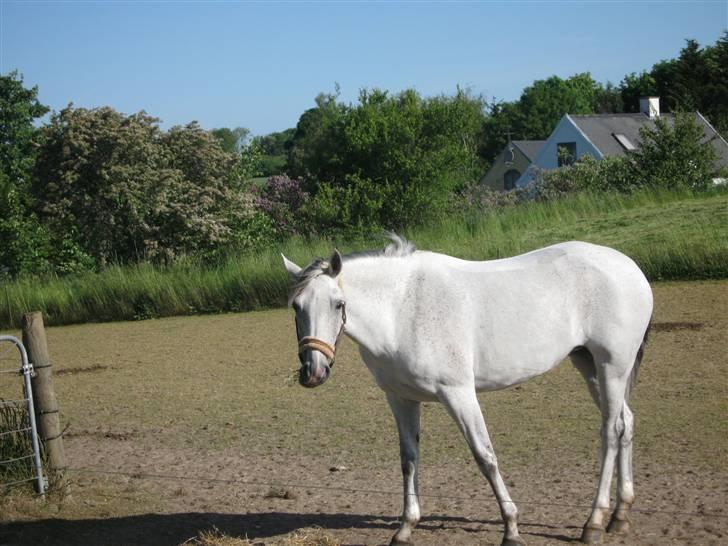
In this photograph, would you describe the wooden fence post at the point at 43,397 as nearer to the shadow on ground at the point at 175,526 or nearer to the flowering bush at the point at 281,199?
the shadow on ground at the point at 175,526

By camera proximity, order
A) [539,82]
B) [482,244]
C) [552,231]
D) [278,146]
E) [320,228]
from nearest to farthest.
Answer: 1. [482,244]
2. [552,231]
3. [320,228]
4. [539,82]
5. [278,146]

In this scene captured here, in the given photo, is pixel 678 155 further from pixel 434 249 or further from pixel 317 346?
pixel 317 346

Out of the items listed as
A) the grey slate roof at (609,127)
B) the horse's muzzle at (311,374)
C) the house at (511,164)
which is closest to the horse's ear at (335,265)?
the horse's muzzle at (311,374)

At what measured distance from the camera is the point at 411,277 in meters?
5.35

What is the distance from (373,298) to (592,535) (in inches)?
75.5

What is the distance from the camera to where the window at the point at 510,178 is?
219 feet

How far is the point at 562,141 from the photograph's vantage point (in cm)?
5409

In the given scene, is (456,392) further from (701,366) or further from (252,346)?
(252,346)

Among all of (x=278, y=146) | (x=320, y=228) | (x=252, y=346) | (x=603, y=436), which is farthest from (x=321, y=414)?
(x=278, y=146)

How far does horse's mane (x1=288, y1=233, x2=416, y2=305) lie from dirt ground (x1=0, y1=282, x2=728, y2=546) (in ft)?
5.69

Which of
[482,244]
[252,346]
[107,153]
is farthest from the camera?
[107,153]

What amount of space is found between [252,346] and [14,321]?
923cm

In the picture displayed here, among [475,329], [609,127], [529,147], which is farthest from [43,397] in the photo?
[529,147]

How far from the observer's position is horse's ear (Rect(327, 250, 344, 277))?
195 inches
